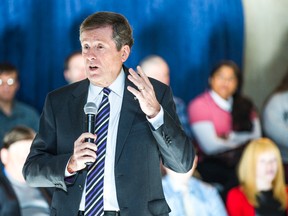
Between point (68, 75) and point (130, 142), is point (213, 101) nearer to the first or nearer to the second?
point (68, 75)

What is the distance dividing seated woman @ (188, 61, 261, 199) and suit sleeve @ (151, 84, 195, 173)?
2.66 m

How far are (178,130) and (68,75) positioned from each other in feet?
9.33

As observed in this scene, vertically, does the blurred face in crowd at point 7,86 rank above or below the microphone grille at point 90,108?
above

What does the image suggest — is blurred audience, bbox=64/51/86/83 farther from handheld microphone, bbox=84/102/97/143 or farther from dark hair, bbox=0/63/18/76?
handheld microphone, bbox=84/102/97/143

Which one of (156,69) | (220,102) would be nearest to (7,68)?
(156,69)

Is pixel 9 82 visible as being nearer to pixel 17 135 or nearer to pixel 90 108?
pixel 17 135

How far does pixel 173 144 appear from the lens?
121 inches

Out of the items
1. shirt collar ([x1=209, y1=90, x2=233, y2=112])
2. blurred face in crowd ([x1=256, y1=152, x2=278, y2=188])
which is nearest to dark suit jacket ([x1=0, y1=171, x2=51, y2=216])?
blurred face in crowd ([x1=256, y1=152, x2=278, y2=188])

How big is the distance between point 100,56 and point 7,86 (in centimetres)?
273

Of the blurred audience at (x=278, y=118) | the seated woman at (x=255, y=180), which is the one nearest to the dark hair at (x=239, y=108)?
the blurred audience at (x=278, y=118)

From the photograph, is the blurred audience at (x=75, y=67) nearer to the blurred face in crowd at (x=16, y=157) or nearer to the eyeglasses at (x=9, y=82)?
the eyeglasses at (x=9, y=82)

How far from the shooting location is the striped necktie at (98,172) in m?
3.09

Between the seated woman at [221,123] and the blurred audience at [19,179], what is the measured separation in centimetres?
122

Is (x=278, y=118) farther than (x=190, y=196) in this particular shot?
Yes
